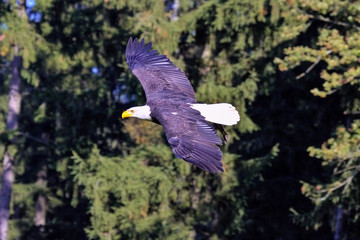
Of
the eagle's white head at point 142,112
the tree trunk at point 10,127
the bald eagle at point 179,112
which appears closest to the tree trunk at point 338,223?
the bald eagle at point 179,112

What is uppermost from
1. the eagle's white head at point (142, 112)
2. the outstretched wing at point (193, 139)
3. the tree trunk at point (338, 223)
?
the eagle's white head at point (142, 112)

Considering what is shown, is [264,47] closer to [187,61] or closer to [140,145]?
[187,61]

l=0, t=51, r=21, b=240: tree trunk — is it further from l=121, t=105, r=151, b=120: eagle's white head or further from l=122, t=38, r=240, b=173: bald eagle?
l=121, t=105, r=151, b=120: eagle's white head

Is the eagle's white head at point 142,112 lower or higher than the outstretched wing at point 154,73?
lower

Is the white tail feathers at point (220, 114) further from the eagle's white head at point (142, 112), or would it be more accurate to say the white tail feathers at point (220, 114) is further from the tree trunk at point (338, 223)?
the tree trunk at point (338, 223)

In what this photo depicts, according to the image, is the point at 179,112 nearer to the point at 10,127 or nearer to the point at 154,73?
the point at 154,73

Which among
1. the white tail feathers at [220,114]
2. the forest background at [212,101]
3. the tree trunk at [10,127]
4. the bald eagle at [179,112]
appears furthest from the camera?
the tree trunk at [10,127]

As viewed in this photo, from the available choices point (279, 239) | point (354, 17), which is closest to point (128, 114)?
point (354, 17)

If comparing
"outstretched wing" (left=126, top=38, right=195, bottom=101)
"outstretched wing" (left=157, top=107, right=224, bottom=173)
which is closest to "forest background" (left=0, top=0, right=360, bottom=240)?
"outstretched wing" (left=126, top=38, right=195, bottom=101)
